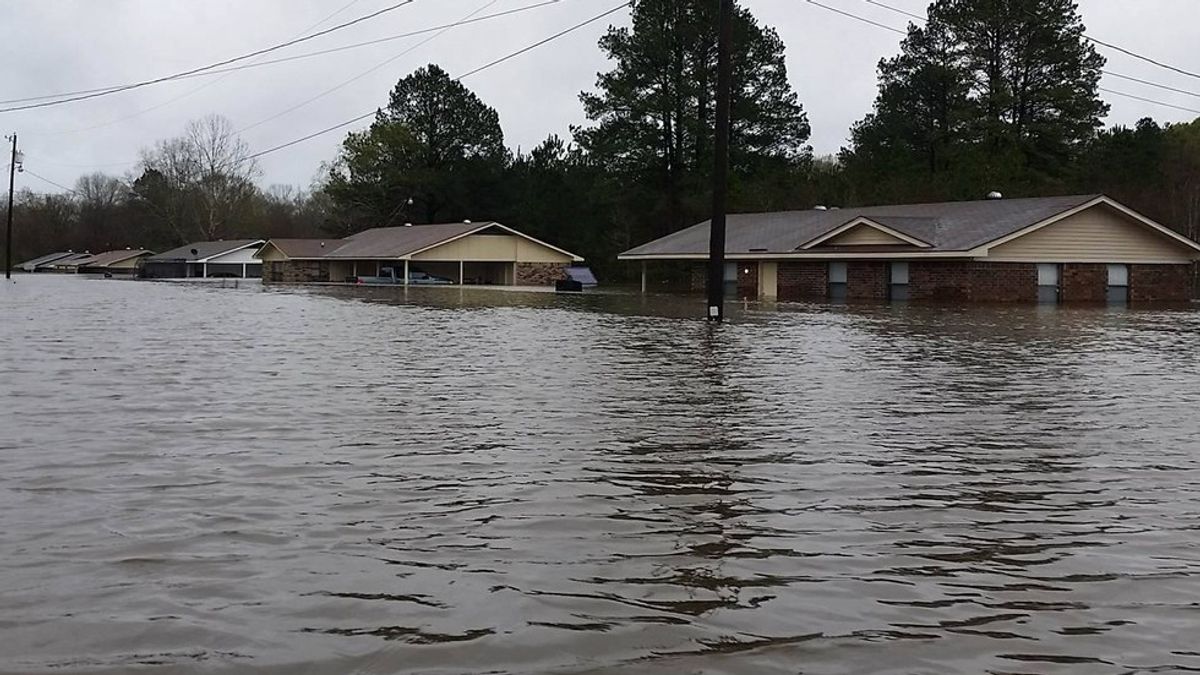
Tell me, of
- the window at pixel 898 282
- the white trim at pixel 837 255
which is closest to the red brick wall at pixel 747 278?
the white trim at pixel 837 255

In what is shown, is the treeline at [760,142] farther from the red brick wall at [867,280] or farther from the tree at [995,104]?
the red brick wall at [867,280]

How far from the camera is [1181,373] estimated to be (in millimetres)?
16688

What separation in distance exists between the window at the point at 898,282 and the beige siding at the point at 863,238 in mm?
983

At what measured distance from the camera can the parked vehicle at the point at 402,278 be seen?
7050 centimetres

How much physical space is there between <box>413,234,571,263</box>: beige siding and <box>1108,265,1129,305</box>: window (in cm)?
3613

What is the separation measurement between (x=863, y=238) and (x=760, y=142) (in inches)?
1056

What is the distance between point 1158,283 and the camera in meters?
45.0

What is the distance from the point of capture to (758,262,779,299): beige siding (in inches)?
1940

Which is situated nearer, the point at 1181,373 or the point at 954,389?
the point at 954,389

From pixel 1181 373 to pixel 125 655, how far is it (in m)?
15.5

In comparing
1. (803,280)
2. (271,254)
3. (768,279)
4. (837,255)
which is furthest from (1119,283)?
(271,254)

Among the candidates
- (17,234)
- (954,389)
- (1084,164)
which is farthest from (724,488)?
(17,234)

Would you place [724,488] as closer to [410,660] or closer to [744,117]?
[410,660]

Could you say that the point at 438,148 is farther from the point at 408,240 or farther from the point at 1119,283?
the point at 1119,283
